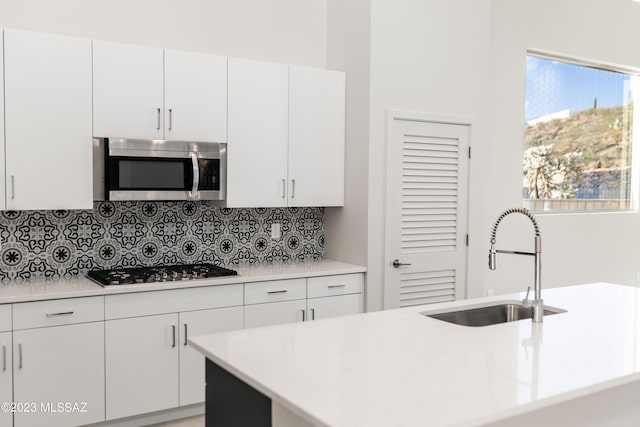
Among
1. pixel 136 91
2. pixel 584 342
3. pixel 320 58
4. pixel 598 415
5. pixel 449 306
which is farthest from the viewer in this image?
pixel 320 58

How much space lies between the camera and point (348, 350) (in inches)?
84.6

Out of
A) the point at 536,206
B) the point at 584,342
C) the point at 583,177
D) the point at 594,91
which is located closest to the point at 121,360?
the point at 584,342

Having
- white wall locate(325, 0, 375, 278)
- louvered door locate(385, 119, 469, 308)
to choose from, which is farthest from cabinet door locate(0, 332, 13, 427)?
louvered door locate(385, 119, 469, 308)

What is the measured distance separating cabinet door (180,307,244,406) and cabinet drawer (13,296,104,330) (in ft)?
1.71

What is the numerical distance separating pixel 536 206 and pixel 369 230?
2315 millimetres

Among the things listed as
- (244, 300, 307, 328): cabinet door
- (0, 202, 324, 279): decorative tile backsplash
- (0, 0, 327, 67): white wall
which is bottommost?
(244, 300, 307, 328): cabinet door

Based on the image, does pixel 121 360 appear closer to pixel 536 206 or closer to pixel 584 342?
pixel 584 342

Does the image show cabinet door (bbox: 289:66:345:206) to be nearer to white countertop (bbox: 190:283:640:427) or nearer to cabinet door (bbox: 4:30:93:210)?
cabinet door (bbox: 4:30:93:210)

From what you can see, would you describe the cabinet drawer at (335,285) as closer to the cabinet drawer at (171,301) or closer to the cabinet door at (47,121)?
the cabinet drawer at (171,301)

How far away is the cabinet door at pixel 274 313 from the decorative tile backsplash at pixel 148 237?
63 centimetres

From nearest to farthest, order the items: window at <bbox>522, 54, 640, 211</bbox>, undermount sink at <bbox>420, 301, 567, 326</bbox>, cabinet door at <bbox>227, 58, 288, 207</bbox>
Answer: undermount sink at <bbox>420, 301, 567, 326</bbox>
cabinet door at <bbox>227, 58, 288, 207</bbox>
window at <bbox>522, 54, 640, 211</bbox>

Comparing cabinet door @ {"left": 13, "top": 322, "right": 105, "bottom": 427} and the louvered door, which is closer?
cabinet door @ {"left": 13, "top": 322, "right": 105, "bottom": 427}

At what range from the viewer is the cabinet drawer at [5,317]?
3.09 m

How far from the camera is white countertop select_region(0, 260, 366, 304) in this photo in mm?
3207
